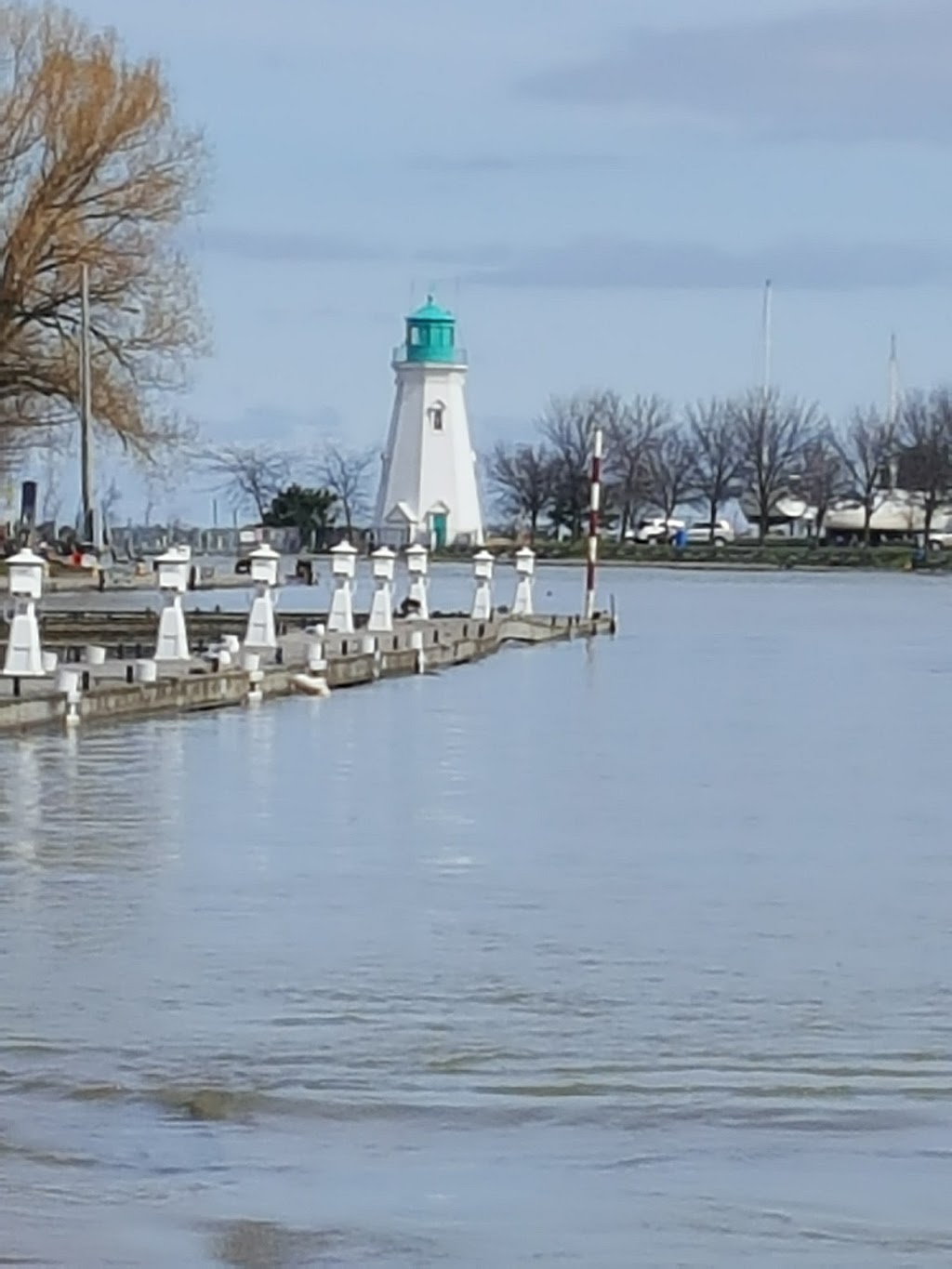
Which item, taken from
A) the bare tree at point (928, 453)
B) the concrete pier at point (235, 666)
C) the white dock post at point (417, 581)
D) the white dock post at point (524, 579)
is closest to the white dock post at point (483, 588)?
the concrete pier at point (235, 666)

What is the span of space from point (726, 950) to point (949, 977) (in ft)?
3.23

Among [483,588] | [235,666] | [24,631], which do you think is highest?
[24,631]

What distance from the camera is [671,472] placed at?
488 feet

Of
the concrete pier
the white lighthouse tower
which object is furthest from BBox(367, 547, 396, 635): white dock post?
the white lighthouse tower

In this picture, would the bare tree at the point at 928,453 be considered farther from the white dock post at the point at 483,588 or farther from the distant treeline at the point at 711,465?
the white dock post at the point at 483,588

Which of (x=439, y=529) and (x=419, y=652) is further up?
(x=439, y=529)

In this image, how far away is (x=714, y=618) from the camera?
5362 cm

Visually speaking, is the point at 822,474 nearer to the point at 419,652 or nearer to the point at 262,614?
the point at 419,652

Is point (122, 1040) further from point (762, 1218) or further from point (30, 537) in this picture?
point (30, 537)

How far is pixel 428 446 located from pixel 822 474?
137 ft

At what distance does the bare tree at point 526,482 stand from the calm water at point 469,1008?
12491 centimetres

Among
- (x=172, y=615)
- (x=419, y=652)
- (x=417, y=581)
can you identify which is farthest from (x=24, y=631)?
(x=417, y=581)

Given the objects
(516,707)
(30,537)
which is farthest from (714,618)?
(516,707)

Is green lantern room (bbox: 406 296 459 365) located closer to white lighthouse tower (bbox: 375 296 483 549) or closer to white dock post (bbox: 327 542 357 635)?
white lighthouse tower (bbox: 375 296 483 549)
